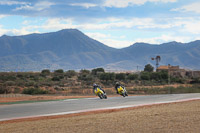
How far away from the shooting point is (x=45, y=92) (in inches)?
1455

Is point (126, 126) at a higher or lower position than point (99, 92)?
lower

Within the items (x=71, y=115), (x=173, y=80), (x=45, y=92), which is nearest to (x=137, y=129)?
(x=71, y=115)

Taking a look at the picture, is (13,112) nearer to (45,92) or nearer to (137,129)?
(137,129)

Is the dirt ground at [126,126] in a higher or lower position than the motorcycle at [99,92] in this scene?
lower

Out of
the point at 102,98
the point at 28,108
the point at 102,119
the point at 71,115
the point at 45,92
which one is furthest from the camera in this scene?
the point at 45,92

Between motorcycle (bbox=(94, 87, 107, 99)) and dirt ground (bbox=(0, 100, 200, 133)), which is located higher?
motorcycle (bbox=(94, 87, 107, 99))

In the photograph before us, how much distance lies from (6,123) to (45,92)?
871 inches

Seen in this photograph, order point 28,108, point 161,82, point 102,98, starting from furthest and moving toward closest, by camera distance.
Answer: point 161,82 < point 102,98 < point 28,108

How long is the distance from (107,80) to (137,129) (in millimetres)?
44680

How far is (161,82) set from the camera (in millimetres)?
55719

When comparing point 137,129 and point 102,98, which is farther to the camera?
point 102,98

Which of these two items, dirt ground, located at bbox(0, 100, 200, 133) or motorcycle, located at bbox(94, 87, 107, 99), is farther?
motorcycle, located at bbox(94, 87, 107, 99)

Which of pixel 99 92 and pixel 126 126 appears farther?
pixel 99 92

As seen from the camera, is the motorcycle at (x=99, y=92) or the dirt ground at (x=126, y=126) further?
the motorcycle at (x=99, y=92)
